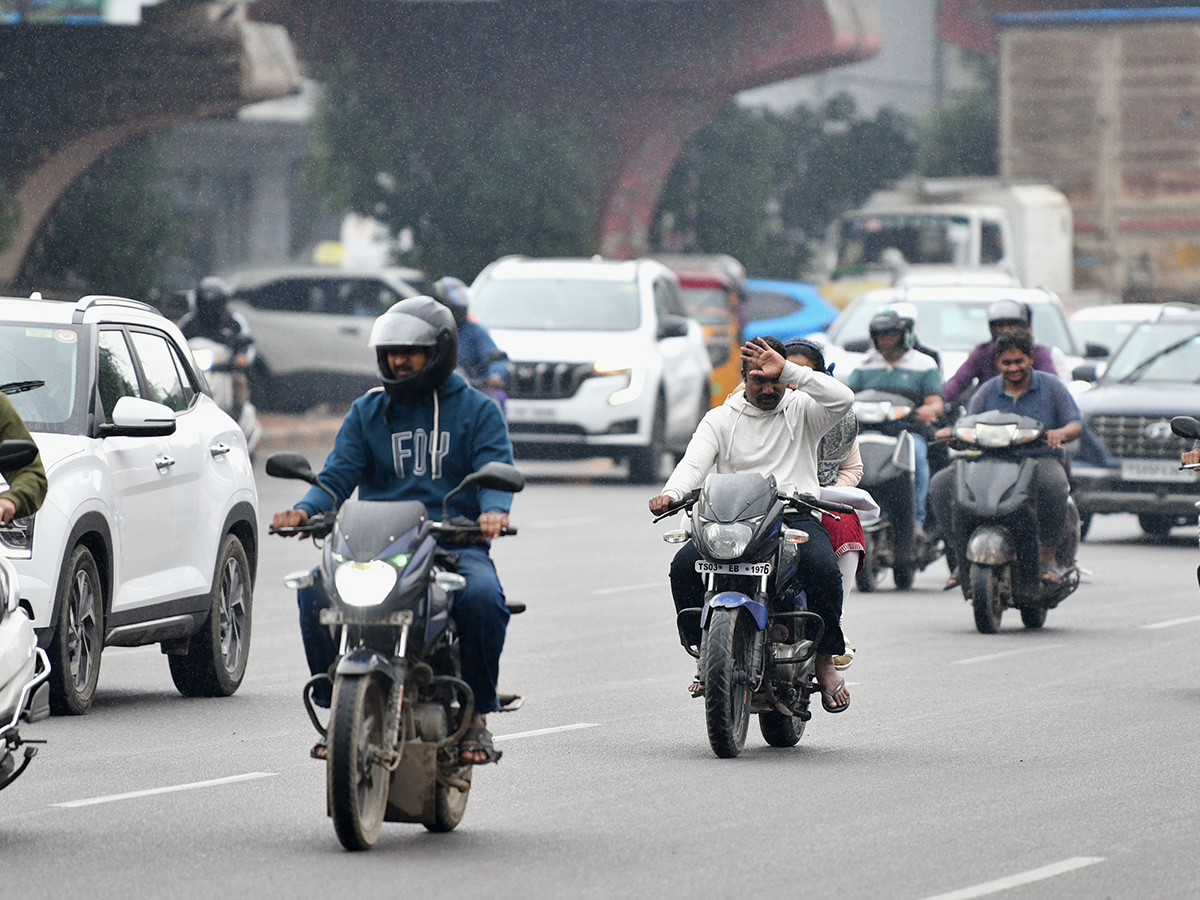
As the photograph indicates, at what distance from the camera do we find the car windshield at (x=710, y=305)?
106ft

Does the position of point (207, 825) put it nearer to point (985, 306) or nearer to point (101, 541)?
point (101, 541)

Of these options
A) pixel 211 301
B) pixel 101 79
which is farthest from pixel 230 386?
pixel 101 79

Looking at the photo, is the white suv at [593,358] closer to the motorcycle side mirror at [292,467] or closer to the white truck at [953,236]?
the white truck at [953,236]

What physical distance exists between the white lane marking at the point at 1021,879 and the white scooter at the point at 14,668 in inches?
101

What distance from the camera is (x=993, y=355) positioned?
629 inches

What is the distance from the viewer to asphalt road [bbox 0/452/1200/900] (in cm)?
707

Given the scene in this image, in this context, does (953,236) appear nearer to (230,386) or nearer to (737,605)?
(230,386)

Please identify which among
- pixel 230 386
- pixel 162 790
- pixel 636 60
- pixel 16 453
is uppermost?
pixel 636 60

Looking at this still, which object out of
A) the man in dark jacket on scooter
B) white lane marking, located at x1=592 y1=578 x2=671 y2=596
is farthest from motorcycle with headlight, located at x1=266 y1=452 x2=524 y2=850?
white lane marking, located at x1=592 y1=578 x2=671 y2=596

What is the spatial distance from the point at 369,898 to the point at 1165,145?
4248 cm

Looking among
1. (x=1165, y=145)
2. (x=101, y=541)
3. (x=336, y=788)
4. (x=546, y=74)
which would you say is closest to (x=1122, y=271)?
(x=1165, y=145)

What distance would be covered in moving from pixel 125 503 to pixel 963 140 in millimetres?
54401

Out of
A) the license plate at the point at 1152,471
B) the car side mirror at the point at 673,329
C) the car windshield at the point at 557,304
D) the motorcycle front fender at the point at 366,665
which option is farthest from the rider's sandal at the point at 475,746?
the car windshield at the point at 557,304

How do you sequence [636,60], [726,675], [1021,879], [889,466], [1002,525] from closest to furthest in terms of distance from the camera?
[1021,879]
[726,675]
[1002,525]
[889,466]
[636,60]
